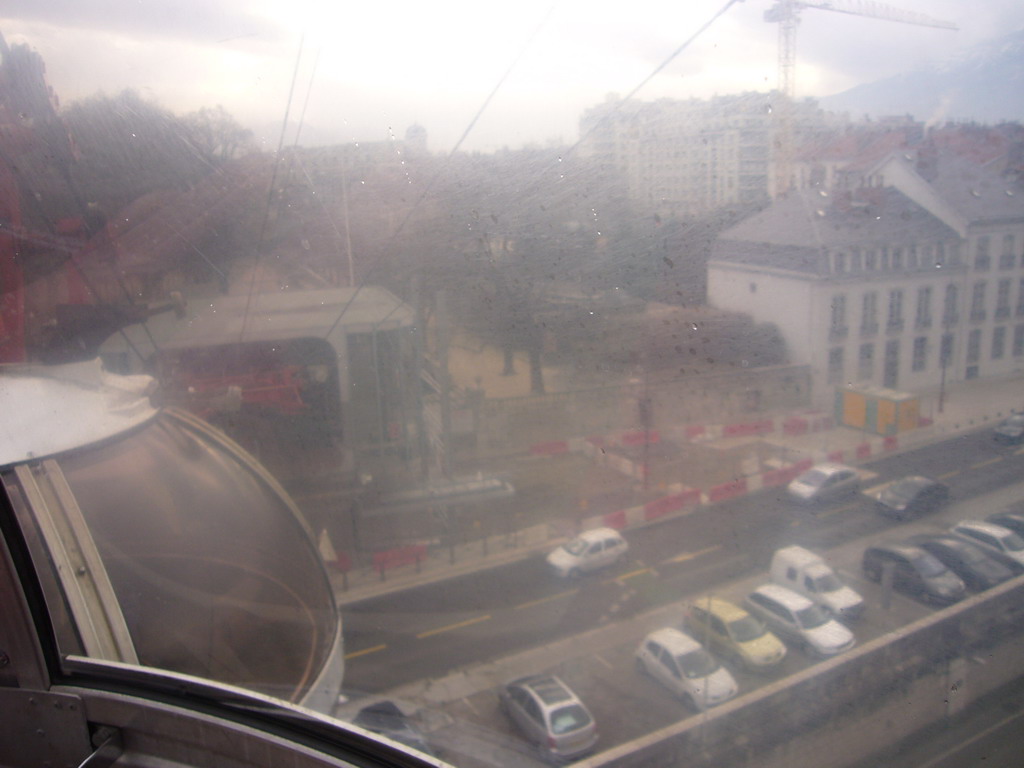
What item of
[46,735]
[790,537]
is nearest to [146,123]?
[46,735]

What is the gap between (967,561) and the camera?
113 centimetres

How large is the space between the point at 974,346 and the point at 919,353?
0.07 meters

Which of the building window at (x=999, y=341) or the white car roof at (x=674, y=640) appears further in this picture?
the white car roof at (x=674, y=640)

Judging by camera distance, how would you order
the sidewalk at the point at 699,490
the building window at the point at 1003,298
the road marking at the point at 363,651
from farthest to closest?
the road marking at the point at 363,651
the sidewalk at the point at 699,490
the building window at the point at 1003,298

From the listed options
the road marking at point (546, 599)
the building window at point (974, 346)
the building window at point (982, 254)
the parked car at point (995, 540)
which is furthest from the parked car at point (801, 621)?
the building window at point (982, 254)

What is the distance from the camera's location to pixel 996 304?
105cm

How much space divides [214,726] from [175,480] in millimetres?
593

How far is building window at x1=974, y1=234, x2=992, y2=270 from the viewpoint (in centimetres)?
105

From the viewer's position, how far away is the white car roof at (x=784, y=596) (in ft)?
4.00

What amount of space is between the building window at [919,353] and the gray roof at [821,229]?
147 mm

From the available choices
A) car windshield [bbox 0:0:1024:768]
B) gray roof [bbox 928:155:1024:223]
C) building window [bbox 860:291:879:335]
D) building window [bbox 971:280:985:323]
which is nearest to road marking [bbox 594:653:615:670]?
car windshield [bbox 0:0:1024:768]

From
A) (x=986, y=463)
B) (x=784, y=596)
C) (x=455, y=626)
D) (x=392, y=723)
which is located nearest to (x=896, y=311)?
(x=986, y=463)

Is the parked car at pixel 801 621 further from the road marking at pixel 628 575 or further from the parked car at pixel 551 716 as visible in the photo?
the parked car at pixel 551 716

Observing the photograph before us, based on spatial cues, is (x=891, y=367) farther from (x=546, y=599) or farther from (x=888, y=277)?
(x=546, y=599)
